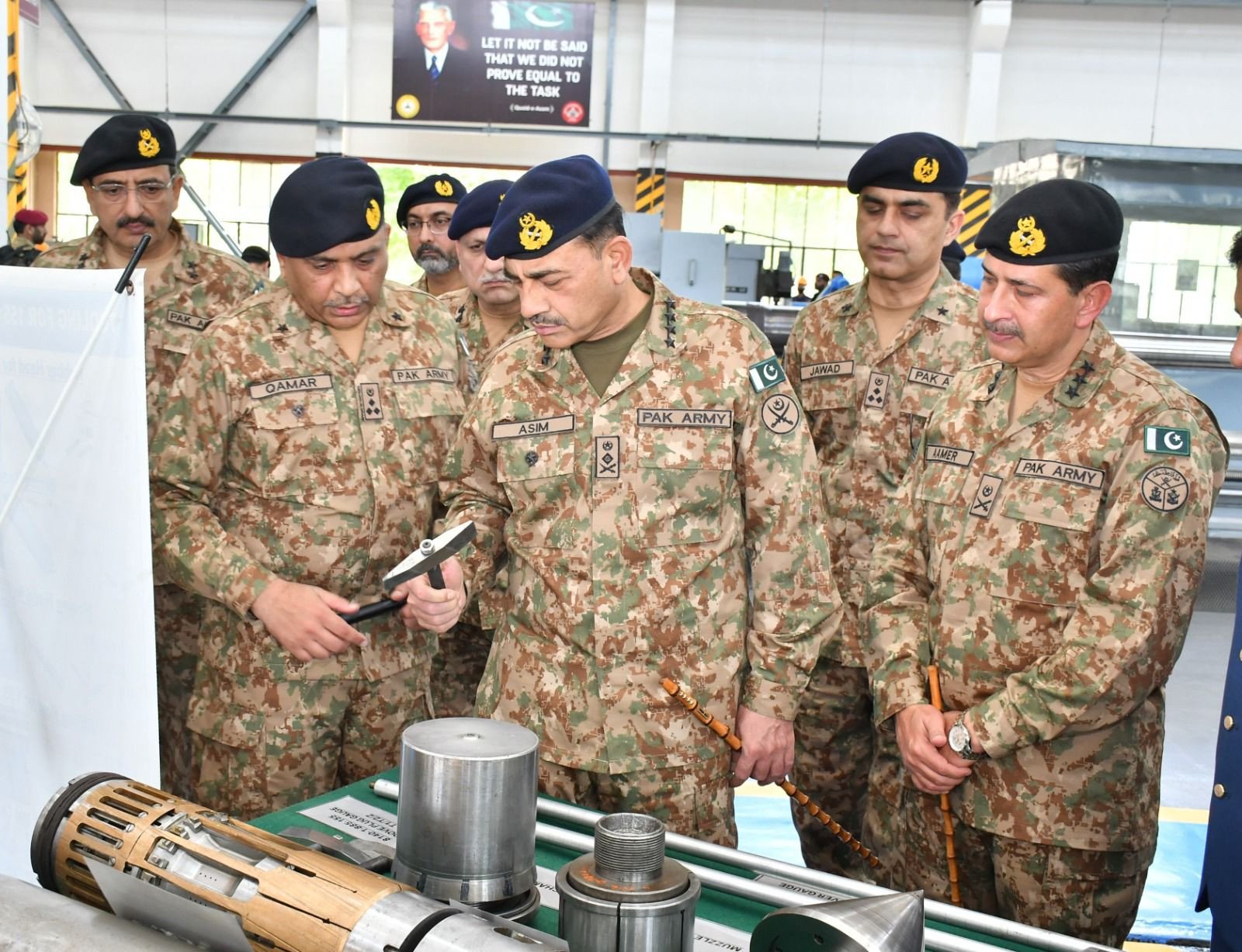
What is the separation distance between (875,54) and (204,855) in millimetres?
12796

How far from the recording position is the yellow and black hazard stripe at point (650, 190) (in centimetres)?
1284

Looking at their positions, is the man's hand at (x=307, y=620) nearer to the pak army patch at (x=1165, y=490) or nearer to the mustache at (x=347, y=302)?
the mustache at (x=347, y=302)

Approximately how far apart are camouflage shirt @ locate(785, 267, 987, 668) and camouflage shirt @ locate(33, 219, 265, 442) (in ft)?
4.79

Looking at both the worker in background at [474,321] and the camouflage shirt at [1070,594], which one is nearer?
the camouflage shirt at [1070,594]

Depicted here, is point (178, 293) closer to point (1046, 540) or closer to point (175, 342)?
point (175, 342)

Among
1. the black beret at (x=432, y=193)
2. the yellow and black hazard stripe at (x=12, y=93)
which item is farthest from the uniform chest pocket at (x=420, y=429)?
the yellow and black hazard stripe at (x=12, y=93)

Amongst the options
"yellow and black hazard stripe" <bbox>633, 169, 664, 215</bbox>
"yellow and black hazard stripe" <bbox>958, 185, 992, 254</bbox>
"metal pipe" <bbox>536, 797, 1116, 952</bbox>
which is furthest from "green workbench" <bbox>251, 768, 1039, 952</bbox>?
"yellow and black hazard stripe" <bbox>633, 169, 664, 215</bbox>

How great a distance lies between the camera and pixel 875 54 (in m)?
12.7

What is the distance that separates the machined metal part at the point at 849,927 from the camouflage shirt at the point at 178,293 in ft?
7.54

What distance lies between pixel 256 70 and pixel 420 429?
1164cm

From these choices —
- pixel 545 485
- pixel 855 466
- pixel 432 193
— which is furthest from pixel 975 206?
pixel 545 485

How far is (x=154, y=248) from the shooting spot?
3178mm

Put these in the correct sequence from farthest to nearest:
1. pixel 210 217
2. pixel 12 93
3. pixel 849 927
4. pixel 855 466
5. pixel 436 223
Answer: pixel 210 217
pixel 12 93
pixel 436 223
pixel 855 466
pixel 849 927

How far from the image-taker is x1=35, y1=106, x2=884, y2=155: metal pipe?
12648 millimetres
